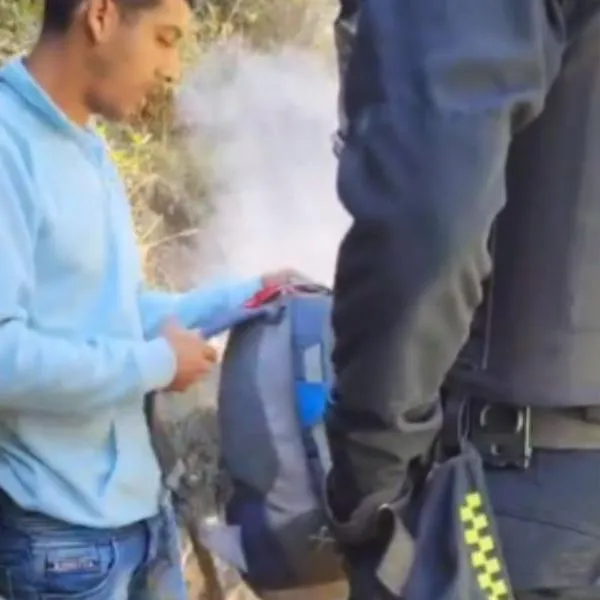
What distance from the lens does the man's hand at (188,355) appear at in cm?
221

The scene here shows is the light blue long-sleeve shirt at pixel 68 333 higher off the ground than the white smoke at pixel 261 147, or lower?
higher

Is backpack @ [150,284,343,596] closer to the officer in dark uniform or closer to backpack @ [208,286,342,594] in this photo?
backpack @ [208,286,342,594]

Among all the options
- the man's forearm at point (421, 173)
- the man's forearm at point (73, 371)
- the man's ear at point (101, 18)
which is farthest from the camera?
the man's ear at point (101, 18)

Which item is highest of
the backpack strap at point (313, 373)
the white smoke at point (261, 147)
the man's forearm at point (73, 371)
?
the man's forearm at point (73, 371)

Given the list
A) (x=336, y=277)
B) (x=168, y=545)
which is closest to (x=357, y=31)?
(x=336, y=277)

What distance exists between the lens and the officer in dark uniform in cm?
164

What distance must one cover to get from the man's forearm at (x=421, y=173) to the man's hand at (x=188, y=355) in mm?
440

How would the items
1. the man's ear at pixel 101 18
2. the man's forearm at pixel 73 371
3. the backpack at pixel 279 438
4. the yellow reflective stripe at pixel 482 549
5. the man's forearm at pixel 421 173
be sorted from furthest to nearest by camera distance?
the backpack at pixel 279 438
the man's ear at pixel 101 18
the man's forearm at pixel 73 371
the yellow reflective stripe at pixel 482 549
the man's forearm at pixel 421 173

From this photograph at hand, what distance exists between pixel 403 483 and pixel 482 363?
0.55 feet

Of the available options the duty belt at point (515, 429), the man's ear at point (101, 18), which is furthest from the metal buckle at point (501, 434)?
the man's ear at point (101, 18)

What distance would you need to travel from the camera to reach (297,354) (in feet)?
7.95

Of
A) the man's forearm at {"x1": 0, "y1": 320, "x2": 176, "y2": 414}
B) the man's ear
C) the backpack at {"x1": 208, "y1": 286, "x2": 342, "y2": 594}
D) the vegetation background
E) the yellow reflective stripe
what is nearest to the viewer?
the yellow reflective stripe

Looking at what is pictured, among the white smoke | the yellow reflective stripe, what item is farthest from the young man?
the white smoke

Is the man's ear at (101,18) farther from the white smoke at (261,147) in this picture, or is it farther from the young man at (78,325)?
the white smoke at (261,147)
